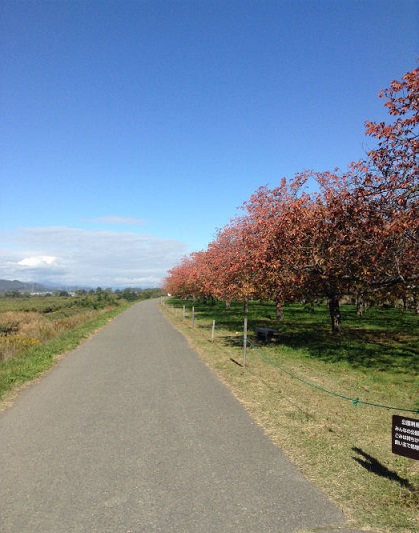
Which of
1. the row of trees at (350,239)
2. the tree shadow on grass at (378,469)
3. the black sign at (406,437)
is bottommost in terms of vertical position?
the tree shadow on grass at (378,469)

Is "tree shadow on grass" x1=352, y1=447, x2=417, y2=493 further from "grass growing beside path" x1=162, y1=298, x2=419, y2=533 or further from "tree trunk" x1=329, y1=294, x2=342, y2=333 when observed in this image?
"tree trunk" x1=329, y1=294, x2=342, y2=333

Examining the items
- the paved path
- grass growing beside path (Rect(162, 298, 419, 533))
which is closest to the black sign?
grass growing beside path (Rect(162, 298, 419, 533))

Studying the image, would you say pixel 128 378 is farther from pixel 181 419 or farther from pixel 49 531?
pixel 49 531

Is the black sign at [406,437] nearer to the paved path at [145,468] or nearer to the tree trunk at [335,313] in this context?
the paved path at [145,468]

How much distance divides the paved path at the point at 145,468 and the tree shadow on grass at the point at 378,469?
0.89 metres

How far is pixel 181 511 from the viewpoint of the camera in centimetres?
370

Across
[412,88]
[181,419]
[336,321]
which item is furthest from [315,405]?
[336,321]

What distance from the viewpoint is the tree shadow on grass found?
4219mm

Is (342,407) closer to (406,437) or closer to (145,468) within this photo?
(406,437)

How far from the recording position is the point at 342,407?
7160mm

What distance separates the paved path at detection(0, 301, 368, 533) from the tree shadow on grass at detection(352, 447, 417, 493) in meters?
0.89

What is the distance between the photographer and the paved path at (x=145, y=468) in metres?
3.58

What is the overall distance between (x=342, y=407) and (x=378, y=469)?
2.63 metres

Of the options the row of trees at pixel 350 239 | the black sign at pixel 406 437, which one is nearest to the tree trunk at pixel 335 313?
the row of trees at pixel 350 239
